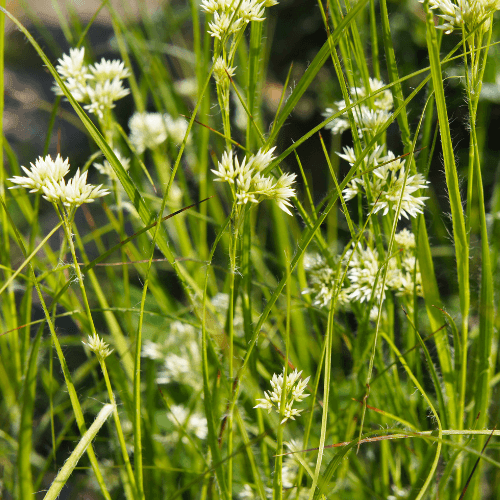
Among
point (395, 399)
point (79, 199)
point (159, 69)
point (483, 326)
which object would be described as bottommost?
point (395, 399)

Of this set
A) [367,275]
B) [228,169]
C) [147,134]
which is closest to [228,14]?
[228,169]

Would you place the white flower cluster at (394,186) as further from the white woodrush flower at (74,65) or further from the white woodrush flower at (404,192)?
the white woodrush flower at (74,65)

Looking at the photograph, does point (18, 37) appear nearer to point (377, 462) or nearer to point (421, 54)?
point (421, 54)

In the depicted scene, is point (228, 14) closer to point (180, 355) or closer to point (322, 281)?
point (322, 281)

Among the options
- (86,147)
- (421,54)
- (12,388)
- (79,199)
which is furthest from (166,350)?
(421,54)

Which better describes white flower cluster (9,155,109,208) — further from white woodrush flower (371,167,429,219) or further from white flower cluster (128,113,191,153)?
white flower cluster (128,113,191,153)

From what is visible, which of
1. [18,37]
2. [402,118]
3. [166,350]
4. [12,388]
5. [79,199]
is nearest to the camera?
[79,199]
